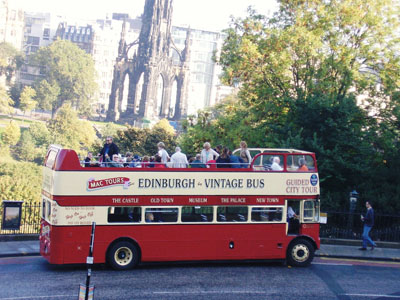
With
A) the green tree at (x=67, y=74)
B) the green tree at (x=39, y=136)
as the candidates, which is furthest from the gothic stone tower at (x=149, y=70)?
the green tree at (x=39, y=136)

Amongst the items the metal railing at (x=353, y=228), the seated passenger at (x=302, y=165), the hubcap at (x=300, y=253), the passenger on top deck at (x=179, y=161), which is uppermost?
the seated passenger at (x=302, y=165)

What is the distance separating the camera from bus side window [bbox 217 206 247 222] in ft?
64.4

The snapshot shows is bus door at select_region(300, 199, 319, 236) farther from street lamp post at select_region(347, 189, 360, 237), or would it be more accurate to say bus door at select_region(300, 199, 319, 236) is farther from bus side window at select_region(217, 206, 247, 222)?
street lamp post at select_region(347, 189, 360, 237)

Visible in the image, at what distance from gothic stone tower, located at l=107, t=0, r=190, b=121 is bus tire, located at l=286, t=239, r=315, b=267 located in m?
141

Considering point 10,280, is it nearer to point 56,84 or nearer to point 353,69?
point 353,69

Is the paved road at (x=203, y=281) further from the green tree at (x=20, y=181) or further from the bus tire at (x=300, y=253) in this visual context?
the green tree at (x=20, y=181)

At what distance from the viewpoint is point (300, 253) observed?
20.6 metres

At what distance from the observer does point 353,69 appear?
36375 millimetres

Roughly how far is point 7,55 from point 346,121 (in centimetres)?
14543

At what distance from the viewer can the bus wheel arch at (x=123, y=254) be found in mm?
18656

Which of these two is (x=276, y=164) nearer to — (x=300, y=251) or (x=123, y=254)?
(x=300, y=251)

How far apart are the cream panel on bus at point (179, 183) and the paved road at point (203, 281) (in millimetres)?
2488

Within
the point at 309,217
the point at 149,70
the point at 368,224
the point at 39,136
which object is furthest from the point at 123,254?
the point at 149,70

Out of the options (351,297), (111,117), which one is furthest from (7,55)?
(351,297)
